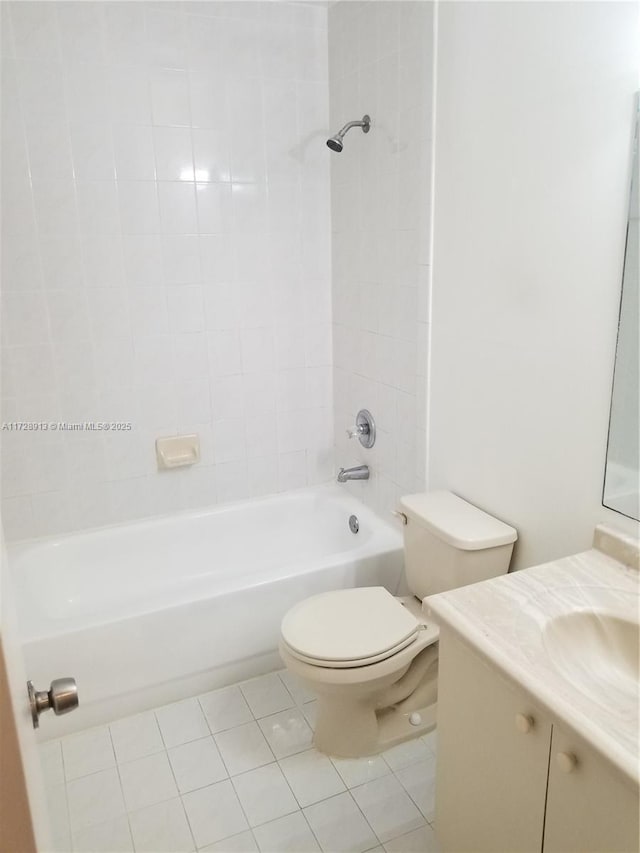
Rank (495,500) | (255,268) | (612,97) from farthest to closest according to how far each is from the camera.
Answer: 1. (255,268)
2. (495,500)
3. (612,97)

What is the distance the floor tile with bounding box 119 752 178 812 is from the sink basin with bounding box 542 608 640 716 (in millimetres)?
1247

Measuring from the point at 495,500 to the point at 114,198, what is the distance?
1.76 m

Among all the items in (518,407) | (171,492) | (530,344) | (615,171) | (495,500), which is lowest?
(171,492)

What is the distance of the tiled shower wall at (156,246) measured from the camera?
7.45 feet

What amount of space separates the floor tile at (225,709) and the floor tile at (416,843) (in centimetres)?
63

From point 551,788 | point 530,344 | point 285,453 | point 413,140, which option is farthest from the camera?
point 285,453

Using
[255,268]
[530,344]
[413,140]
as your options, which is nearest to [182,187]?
[255,268]

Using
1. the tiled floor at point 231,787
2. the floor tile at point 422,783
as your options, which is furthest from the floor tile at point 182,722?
the floor tile at point 422,783

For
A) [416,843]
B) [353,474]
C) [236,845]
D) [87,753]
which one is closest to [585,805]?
[416,843]

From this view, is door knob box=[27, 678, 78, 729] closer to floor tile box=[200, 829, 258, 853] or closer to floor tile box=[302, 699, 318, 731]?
floor tile box=[200, 829, 258, 853]

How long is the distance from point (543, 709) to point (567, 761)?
0.28ft

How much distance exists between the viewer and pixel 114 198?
2.39 metres

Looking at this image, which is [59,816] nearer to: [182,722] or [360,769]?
[182,722]

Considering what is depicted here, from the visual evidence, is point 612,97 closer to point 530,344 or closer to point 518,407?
point 530,344
